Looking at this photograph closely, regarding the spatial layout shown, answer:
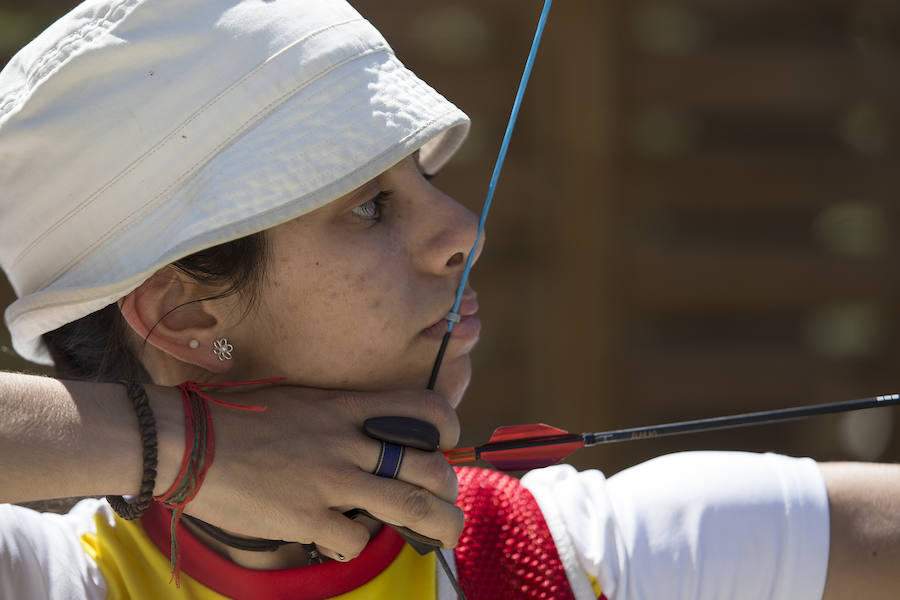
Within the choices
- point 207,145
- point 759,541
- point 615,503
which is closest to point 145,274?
point 207,145

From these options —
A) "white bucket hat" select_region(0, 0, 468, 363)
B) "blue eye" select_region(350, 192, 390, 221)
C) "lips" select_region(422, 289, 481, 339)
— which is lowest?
"lips" select_region(422, 289, 481, 339)

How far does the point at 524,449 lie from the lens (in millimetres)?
1170

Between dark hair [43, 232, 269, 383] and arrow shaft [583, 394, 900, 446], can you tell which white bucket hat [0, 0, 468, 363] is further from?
arrow shaft [583, 394, 900, 446]

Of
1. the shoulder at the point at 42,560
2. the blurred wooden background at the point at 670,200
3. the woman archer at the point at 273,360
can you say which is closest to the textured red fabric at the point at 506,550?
the woman archer at the point at 273,360

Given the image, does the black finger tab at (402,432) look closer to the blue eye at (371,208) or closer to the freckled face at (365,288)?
the freckled face at (365,288)

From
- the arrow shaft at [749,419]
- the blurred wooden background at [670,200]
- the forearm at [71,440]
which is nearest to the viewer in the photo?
the forearm at [71,440]

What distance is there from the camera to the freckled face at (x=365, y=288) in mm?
1146

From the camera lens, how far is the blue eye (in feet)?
3.79

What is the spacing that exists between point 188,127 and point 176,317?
0.23 metres

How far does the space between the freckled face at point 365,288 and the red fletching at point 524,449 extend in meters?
0.10

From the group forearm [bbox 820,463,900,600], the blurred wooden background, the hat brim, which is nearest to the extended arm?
the hat brim

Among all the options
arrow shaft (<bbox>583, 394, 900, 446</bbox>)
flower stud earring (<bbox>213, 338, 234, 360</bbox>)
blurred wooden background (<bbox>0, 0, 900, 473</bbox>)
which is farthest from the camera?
blurred wooden background (<bbox>0, 0, 900, 473</bbox>)

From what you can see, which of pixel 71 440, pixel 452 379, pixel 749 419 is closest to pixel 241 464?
pixel 71 440

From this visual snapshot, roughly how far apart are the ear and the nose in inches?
Answer: 9.6
